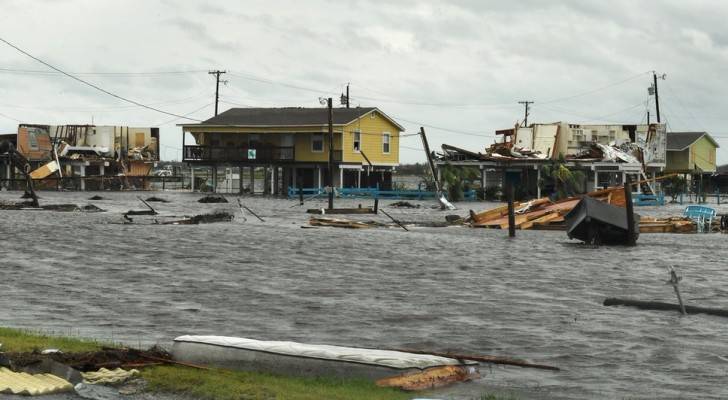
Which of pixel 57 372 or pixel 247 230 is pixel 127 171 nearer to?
pixel 247 230

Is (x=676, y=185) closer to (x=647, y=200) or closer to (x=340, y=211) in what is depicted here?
(x=647, y=200)

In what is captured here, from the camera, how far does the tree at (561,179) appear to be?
7794 cm

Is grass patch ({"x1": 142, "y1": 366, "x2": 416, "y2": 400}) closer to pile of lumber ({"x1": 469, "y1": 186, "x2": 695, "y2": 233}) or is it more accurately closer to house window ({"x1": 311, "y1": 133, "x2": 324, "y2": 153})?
pile of lumber ({"x1": 469, "y1": 186, "x2": 695, "y2": 233})

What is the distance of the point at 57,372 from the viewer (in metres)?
11.2

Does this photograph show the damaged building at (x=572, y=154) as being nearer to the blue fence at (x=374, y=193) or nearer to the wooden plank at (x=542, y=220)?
the blue fence at (x=374, y=193)

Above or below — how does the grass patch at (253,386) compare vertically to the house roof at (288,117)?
below

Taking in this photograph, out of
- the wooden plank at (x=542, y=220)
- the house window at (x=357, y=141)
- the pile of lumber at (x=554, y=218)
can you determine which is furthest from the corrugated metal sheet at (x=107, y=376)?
the house window at (x=357, y=141)

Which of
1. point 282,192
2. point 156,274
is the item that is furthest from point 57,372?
point 282,192

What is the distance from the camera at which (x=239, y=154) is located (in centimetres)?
8744

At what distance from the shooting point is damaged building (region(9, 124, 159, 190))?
107 meters

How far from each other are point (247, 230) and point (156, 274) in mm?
17823

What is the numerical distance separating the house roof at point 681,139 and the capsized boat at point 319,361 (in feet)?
321

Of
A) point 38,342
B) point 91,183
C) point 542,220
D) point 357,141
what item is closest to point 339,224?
point 542,220

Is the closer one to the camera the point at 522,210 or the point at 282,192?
the point at 522,210
